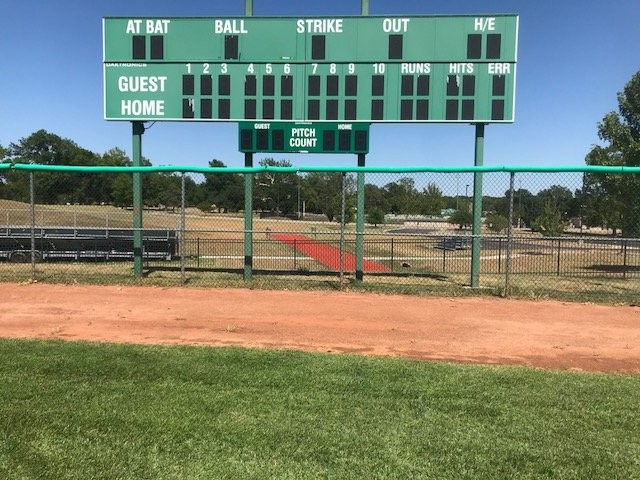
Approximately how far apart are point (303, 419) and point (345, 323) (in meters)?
3.58

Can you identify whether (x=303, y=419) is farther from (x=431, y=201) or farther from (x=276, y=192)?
(x=276, y=192)

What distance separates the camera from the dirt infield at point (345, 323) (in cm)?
605

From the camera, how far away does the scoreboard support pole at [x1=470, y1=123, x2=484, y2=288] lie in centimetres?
1068

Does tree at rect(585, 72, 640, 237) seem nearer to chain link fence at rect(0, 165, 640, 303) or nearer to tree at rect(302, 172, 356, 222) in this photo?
chain link fence at rect(0, 165, 640, 303)

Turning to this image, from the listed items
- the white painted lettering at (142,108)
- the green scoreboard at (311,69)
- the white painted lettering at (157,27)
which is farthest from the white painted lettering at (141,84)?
the white painted lettering at (157,27)

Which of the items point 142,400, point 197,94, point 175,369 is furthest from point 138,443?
point 197,94

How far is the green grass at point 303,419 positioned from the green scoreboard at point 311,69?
7626mm

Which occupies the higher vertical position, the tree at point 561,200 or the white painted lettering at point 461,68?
the white painted lettering at point 461,68

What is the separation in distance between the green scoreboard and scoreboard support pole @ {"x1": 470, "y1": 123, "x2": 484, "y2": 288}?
44 centimetres

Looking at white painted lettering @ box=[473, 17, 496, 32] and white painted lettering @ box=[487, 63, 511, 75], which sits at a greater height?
white painted lettering @ box=[473, 17, 496, 32]

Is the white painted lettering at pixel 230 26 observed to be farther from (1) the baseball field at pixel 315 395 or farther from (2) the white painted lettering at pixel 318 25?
(1) the baseball field at pixel 315 395

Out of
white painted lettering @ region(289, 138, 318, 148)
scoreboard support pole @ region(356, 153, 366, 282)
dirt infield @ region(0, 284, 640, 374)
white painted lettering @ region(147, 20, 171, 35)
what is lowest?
dirt infield @ region(0, 284, 640, 374)

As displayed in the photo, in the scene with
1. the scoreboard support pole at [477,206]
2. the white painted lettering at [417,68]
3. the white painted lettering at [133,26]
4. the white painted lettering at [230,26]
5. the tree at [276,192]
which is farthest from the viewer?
the tree at [276,192]

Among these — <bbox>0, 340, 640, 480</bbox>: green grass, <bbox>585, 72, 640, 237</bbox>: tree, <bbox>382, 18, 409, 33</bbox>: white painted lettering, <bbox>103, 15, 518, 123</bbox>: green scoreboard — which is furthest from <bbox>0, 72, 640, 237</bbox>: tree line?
<bbox>0, 340, 640, 480</bbox>: green grass
